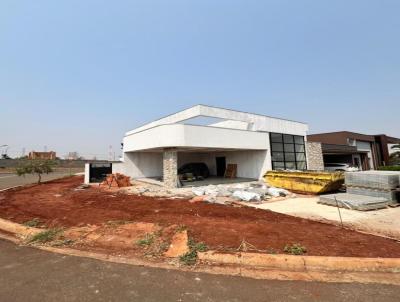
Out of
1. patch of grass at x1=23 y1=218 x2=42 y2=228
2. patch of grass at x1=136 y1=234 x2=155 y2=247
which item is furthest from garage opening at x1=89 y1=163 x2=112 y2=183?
patch of grass at x1=136 y1=234 x2=155 y2=247

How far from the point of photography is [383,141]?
35.1 metres

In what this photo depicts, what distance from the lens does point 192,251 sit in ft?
16.0

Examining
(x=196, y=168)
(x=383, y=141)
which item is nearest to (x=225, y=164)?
(x=196, y=168)

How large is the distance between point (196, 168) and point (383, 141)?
31656 millimetres

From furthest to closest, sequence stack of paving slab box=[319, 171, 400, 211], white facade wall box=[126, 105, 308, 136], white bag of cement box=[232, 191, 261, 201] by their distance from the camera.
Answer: white facade wall box=[126, 105, 308, 136] → white bag of cement box=[232, 191, 261, 201] → stack of paving slab box=[319, 171, 400, 211]

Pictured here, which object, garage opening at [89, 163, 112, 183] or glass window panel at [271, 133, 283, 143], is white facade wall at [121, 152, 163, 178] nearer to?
garage opening at [89, 163, 112, 183]

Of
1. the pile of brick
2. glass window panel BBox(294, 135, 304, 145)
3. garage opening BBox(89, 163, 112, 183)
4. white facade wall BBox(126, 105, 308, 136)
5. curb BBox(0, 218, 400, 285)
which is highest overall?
white facade wall BBox(126, 105, 308, 136)

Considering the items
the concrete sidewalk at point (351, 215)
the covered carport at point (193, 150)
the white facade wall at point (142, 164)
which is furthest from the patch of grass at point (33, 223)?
the white facade wall at point (142, 164)

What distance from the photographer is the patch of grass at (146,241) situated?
5.45m

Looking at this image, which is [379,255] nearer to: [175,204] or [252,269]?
[252,269]

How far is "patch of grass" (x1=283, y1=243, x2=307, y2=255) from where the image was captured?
15.2ft

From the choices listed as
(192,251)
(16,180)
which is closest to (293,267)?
(192,251)

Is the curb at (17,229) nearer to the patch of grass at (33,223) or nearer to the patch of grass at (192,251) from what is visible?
the patch of grass at (33,223)

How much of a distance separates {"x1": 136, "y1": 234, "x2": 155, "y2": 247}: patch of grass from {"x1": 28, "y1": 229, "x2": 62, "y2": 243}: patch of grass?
2415mm
